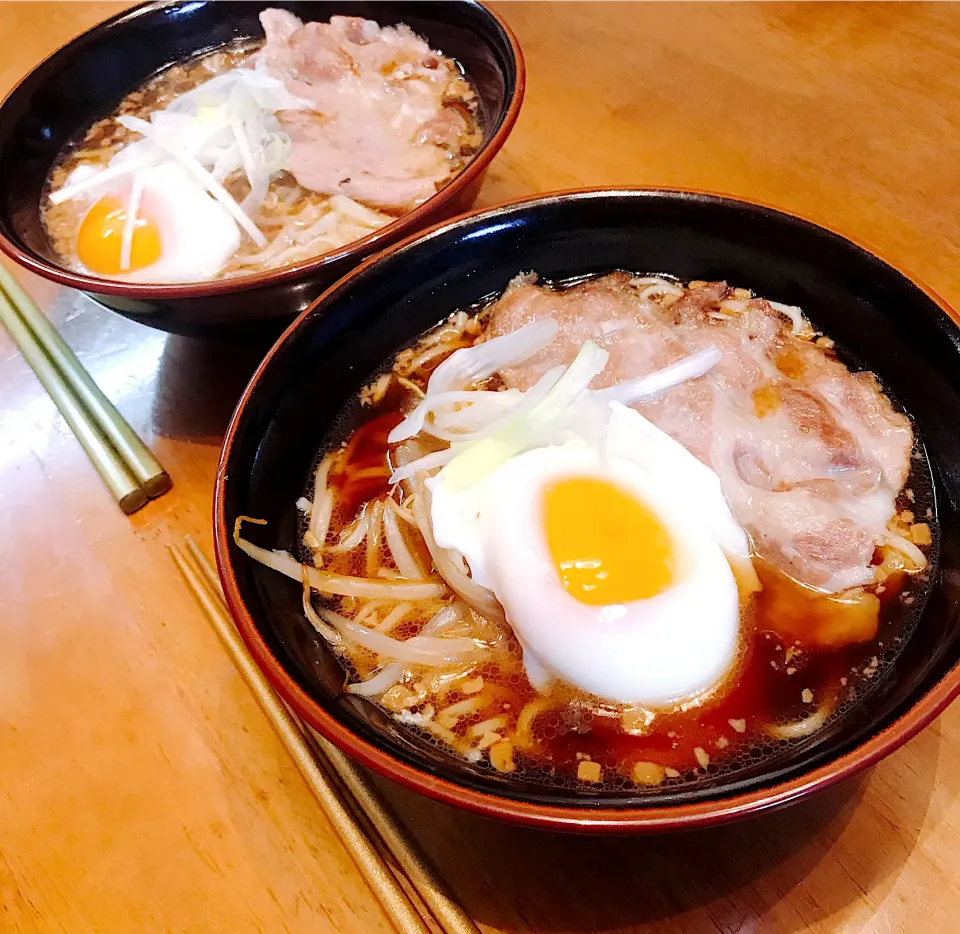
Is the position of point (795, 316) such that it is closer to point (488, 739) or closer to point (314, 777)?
point (488, 739)

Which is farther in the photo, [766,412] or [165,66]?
[165,66]

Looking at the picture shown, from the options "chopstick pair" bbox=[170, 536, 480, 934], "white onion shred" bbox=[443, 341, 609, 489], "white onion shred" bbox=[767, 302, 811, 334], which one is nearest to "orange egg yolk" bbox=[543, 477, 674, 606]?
"white onion shred" bbox=[443, 341, 609, 489]

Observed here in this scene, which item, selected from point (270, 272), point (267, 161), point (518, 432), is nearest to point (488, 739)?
point (518, 432)

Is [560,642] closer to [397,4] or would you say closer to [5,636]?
[5,636]

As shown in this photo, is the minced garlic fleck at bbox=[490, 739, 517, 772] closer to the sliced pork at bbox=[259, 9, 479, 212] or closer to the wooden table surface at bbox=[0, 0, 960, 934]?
the wooden table surface at bbox=[0, 0, 960, 934]

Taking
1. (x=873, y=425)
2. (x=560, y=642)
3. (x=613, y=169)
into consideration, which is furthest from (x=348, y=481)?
(x=613, y=169)

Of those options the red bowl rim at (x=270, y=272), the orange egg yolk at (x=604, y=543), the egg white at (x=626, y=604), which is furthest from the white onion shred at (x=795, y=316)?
the red bowl rim at (x=270, y=272)
